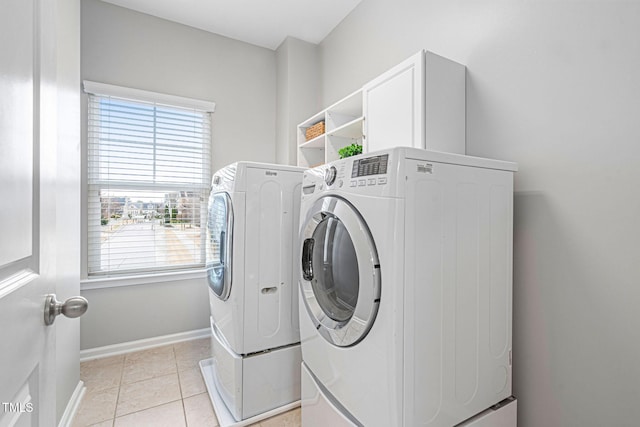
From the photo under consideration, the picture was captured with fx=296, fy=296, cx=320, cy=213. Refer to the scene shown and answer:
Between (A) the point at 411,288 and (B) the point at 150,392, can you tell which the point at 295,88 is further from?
(B) the point at 150,392

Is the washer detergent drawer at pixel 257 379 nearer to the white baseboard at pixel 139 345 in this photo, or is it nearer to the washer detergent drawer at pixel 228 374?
the washer detergent drawer at pixel 228 374

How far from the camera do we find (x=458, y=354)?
1.09 m

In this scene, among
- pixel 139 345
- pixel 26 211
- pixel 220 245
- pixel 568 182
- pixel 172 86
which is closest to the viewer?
pixel 26 211

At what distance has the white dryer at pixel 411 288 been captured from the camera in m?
0.95

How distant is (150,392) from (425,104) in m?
2.44

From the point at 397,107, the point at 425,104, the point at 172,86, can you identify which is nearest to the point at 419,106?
the point at 425,104

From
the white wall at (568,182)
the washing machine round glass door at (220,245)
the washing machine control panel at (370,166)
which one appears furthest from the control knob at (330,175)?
the white wall at (568,182)

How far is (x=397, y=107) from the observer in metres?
1.58

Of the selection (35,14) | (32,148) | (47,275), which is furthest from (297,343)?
(35,14)

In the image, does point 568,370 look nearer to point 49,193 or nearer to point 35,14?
point 49,193

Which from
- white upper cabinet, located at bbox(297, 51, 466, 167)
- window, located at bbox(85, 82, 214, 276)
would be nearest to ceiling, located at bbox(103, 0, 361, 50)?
window, located at bbox(85, 82, 214, 276)

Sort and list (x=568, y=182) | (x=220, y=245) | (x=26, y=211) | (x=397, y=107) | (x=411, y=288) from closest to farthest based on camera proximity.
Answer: (x=26, y=211), (x=411, y=288), (x=568, y=182), (x=397, y=107), (x=220, y=245)

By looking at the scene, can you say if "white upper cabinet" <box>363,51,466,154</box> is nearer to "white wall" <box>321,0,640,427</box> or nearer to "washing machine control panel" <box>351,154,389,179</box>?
"white wall" <box>321,0,640,427</box>

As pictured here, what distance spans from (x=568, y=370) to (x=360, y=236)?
103cm
